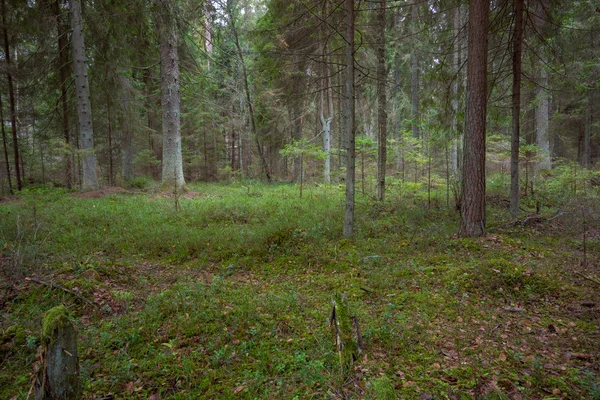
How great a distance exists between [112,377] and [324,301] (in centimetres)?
273

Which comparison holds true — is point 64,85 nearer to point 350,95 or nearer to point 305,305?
point 350,95

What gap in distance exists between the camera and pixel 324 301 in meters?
4.54

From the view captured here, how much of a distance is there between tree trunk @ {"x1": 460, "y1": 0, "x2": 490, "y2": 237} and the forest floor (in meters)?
0.51

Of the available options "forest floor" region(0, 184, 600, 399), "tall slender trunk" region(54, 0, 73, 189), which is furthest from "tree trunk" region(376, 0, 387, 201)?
"tall slender trunk" region(54, 0, 73, 189)

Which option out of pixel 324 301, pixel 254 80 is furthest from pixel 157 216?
pixel 254 80

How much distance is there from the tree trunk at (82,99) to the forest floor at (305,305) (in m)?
4.57

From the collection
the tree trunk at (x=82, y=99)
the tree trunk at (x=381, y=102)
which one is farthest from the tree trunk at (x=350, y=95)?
the tree trunk at (x=82, y=99)

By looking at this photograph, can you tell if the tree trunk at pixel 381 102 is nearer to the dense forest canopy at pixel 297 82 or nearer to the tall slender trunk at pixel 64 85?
the dense forest canopy at pixel 297 82

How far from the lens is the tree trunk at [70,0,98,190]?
11.7m

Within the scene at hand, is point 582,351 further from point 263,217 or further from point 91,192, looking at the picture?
point 91,192

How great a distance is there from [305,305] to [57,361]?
113 inches

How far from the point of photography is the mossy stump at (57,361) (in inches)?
88.1

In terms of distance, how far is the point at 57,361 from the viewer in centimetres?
230

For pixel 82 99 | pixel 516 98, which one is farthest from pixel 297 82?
pixel 516 98
